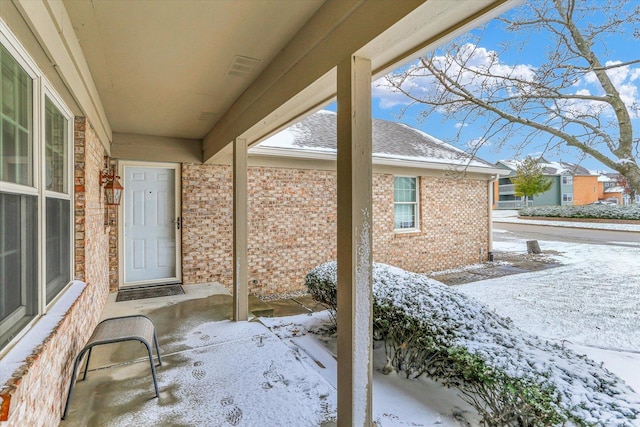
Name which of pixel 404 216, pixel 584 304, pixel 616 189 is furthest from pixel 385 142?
pixel 616 189

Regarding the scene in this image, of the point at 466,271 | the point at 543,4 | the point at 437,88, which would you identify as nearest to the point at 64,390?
the point at 437,88

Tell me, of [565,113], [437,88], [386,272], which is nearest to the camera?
[386,272]

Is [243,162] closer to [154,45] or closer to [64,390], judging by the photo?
[154,45]

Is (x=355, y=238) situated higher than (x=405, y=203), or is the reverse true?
(x=405, y=203)

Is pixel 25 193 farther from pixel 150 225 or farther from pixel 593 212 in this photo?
pixel 593 212

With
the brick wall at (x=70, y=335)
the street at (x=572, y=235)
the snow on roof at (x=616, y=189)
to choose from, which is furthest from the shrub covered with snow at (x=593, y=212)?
the brick wall at (x=70, y=335)

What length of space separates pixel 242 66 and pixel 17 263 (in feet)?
7.33

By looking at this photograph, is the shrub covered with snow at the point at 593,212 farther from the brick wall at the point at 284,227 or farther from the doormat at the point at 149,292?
the doormat at the point at 149,292

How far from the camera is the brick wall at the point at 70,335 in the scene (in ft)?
4.74

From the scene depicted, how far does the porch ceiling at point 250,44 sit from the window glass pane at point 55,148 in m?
0.61

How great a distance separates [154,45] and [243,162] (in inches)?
71.4

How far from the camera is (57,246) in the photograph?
256 cm

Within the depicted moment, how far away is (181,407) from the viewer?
2498mm

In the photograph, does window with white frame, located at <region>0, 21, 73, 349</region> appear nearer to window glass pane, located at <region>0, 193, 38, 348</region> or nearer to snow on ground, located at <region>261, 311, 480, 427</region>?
window glass pane, located at <region>0, 193, 38, 348</region>
